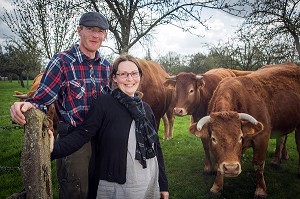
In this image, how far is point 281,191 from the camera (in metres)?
4.65

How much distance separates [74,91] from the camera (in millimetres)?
2488

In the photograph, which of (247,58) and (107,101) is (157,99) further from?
(247,58)

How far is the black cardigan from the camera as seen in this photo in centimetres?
210

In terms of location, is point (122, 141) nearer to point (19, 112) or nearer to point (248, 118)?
point (19, 112)

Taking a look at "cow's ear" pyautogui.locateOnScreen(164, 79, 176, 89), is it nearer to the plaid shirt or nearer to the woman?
the plaid shirt

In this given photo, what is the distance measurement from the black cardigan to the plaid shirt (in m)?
0.32

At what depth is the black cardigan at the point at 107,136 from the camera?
2.10 metres

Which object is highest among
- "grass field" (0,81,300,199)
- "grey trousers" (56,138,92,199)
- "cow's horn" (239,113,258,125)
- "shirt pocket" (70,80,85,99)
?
"shirt pocket" (70,80,85,99)

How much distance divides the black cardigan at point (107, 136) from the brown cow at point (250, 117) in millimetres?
1866

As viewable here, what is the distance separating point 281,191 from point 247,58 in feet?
54.5

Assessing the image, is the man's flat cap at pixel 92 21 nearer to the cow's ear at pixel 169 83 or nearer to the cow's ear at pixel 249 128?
the cow's ear at pixel 249 128

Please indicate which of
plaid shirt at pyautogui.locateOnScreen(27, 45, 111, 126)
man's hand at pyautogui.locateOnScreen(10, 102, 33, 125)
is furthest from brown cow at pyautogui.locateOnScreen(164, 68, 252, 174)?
man's hand at pyautogui.locateOnScreen(10, 102, 33, 125)

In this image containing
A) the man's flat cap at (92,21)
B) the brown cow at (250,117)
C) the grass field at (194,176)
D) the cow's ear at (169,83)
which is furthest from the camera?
the cow's ear at (169,83)

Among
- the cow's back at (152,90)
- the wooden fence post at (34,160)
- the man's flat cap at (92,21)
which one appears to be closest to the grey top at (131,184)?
the wooden fence post at (34,160)
